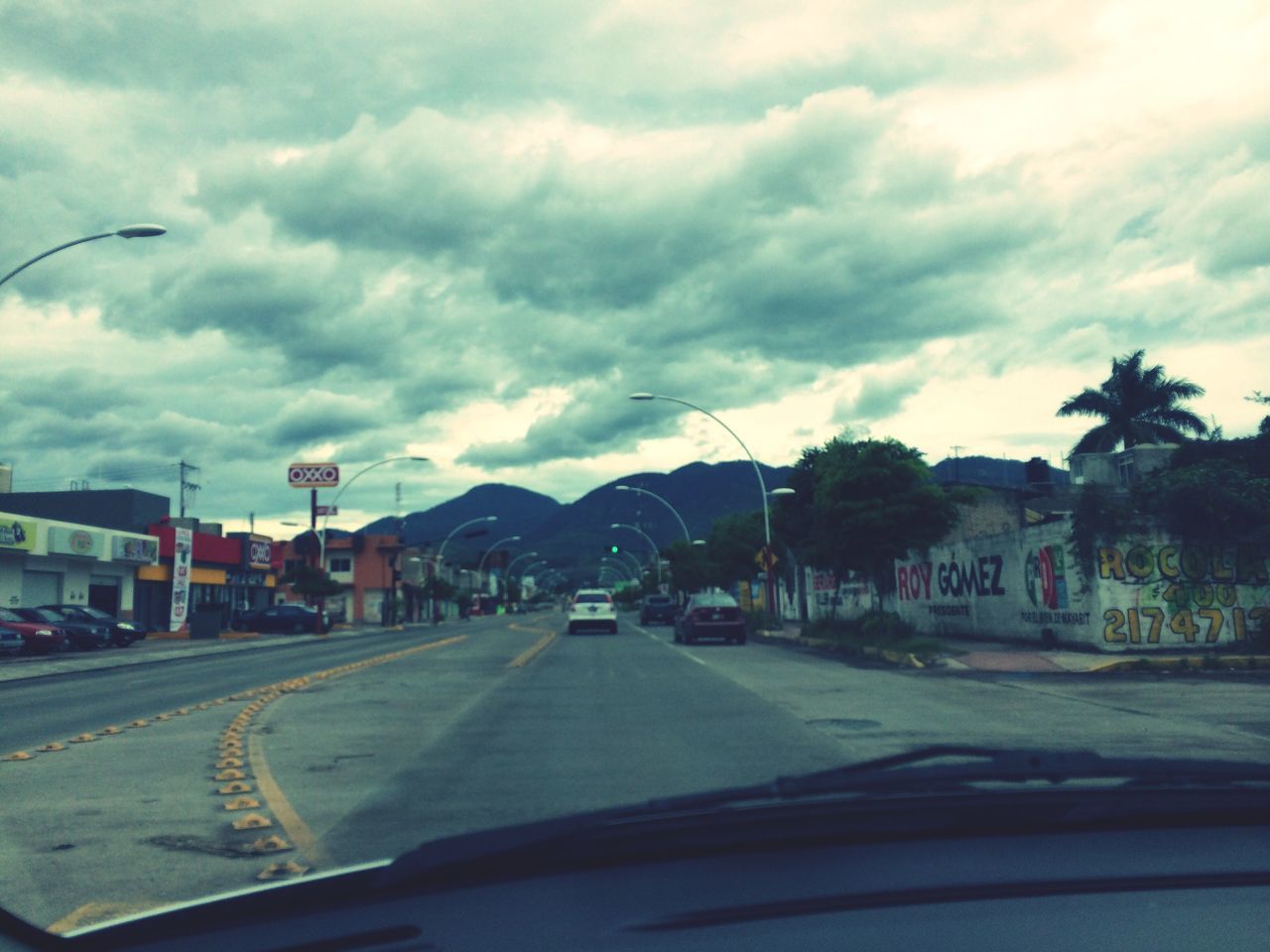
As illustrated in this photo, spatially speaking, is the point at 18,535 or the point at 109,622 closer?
the point at 109,622

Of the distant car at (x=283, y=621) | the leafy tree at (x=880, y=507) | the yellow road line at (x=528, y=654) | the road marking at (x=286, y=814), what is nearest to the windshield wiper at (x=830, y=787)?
the road marking at (x=286, y=814)

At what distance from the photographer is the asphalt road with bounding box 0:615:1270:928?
6.33m

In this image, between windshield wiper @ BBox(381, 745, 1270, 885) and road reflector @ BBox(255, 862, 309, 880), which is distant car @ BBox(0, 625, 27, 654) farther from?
windshield wiper @ BBox(381, 745, 1270, 885)

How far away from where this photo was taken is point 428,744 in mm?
10969

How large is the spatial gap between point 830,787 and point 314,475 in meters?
58.9

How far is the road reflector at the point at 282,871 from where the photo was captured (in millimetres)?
5508

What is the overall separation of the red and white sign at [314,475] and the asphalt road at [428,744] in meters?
37.8

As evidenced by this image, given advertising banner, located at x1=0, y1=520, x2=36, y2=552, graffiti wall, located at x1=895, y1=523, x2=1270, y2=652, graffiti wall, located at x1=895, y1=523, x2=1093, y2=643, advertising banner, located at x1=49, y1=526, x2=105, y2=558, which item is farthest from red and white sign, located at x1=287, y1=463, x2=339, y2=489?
graffiti wall, located at x1=895, y1=523, x2=1270, y2=652

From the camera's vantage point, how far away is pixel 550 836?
213cm

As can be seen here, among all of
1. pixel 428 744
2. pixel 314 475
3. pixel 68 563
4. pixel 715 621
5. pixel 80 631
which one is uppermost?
pixel 314 475

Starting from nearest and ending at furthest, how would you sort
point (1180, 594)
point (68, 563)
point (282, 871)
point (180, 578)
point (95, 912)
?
point (95, 912)
point (282, 871)
point (1180, 594)
point (68, 563)
point (180, 578)

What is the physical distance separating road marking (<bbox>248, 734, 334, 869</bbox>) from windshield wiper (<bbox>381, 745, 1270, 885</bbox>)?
13.0ft

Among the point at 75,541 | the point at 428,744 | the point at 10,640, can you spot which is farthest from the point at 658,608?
the point at 428,744

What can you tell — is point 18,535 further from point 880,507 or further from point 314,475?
point 880,507
